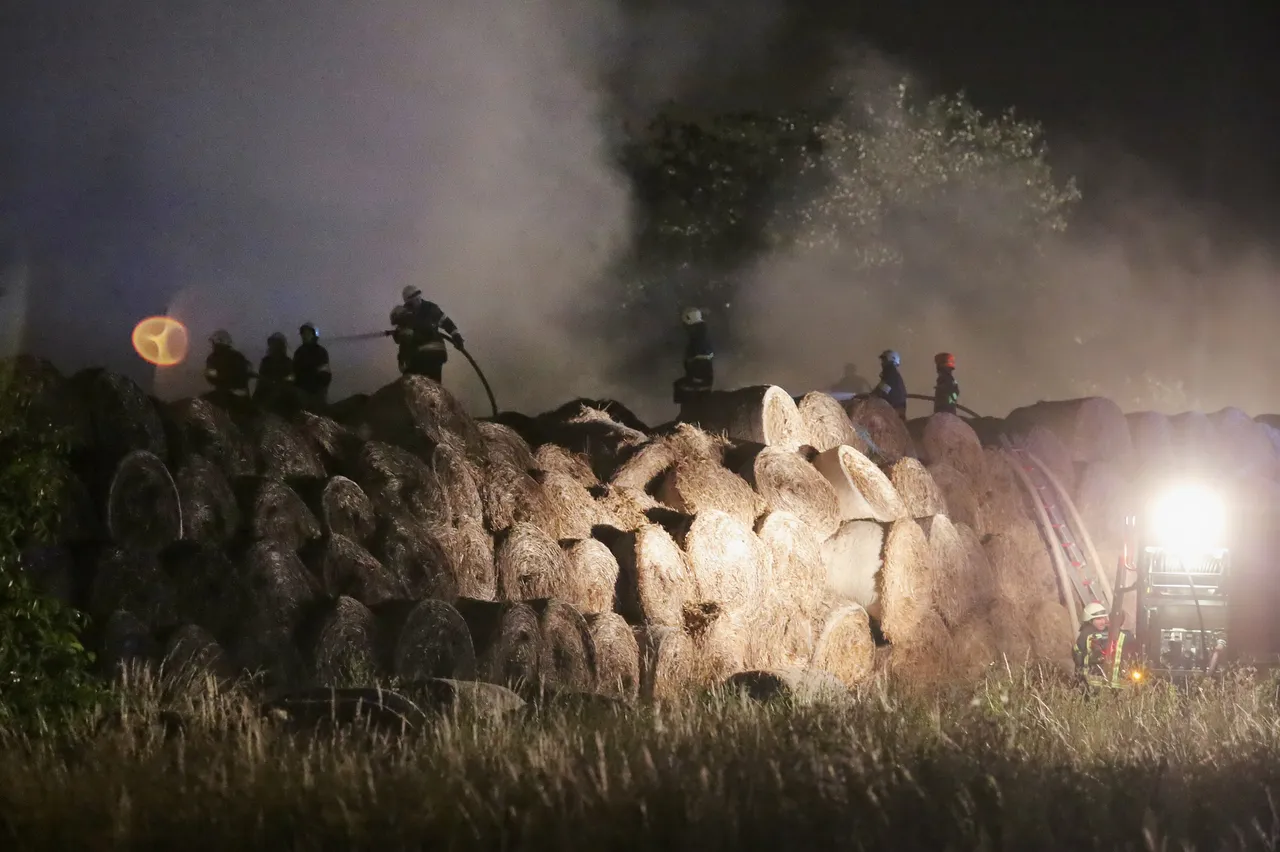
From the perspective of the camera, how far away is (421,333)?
12.4m

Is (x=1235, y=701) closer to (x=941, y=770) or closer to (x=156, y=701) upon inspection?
(x=941, y=770)

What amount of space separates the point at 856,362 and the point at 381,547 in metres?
20.7

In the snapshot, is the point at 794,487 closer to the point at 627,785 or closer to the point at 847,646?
the point at 847,646

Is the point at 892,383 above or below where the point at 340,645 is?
above

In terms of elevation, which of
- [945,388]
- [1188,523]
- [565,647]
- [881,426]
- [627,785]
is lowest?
[627,785]

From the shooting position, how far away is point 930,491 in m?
13.2

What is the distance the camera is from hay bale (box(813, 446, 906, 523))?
39.8ft

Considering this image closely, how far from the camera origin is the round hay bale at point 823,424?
41.9 ft

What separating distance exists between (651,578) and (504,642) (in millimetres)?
1578

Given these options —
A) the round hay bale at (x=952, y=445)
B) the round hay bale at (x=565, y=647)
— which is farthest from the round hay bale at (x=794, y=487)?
the round hay bale at (x=952, y=445)

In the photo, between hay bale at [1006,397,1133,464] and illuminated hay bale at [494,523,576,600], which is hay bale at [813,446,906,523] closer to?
illuminated hay bale at [494,523,576,600]

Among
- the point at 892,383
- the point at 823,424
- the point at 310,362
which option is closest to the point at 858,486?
the point at 823,424

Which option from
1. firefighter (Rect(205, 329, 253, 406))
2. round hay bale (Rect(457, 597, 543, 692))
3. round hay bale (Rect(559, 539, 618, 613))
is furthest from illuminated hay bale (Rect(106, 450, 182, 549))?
firefighter (Rect(205, 329, 253, 406))

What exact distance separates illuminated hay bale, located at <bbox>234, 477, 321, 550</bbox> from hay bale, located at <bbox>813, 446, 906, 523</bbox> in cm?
469
